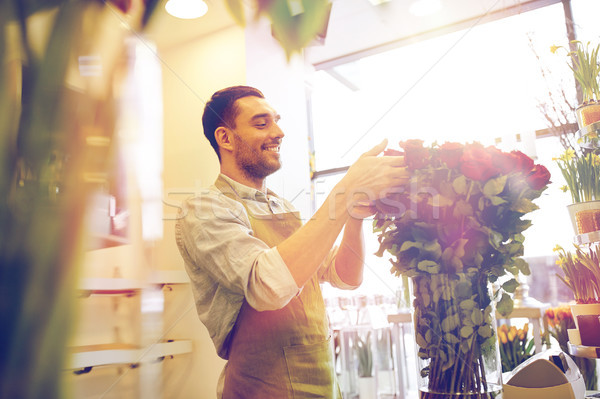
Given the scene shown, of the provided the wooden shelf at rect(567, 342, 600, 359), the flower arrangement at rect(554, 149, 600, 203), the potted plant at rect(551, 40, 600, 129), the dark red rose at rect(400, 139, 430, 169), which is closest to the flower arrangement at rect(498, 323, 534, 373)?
the wooden shelf at rect(567, 342, 600, 359)

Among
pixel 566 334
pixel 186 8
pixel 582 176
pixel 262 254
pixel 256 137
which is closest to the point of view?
pixel 186 8

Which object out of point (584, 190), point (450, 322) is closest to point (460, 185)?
point (450, 322)

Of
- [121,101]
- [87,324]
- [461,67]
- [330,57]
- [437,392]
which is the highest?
[461,67]

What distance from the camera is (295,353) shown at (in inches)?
21.4

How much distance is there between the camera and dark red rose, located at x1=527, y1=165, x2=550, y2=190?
0.39 meters

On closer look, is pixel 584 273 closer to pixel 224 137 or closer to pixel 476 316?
pixel 476 316

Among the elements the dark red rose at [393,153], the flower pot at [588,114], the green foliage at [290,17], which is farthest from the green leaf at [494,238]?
the flower pot at [588,114]

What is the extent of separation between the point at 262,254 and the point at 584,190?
0.56m

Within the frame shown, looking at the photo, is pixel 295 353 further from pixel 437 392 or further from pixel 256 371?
pixel 437 392

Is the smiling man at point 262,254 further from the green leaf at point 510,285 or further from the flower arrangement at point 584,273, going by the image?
the flower arrangement at point 584,273

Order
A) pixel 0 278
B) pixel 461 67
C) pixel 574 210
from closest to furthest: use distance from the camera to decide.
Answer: pixel 0 278 < pixel 574 210 < pixel 461 67

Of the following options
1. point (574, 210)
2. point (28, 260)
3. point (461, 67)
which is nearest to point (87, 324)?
point (28, 260)

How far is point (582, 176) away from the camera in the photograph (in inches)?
28.4

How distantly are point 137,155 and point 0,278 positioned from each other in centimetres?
12
